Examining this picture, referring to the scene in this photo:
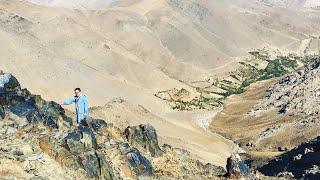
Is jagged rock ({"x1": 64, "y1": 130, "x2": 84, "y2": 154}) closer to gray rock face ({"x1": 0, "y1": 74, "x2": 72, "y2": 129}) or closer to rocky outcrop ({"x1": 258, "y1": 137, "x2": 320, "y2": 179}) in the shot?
gray rock face ({"x1": 0, "y1": 74, "x2": 72, "y2": 129})

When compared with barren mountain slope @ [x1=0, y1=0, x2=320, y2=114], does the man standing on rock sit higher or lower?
lower

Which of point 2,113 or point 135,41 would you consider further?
point 135,41

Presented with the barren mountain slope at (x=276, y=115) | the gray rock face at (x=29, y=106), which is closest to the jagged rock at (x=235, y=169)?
the gray rock face at (x=29, y=106)

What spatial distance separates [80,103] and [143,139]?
4.46m

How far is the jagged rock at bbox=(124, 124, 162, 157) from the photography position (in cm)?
2397

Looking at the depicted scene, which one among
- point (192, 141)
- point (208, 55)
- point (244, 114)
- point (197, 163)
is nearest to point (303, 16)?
point (208, 55)

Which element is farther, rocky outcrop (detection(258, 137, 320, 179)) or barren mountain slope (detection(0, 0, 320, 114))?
barren mountain slope (detection(0, 0, 320, 114))

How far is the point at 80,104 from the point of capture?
20.6 metres

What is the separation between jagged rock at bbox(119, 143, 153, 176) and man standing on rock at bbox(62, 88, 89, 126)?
1.53 m

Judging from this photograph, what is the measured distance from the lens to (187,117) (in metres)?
67.0

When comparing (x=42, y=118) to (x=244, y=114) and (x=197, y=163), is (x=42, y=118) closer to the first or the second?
(x=197, y=163)

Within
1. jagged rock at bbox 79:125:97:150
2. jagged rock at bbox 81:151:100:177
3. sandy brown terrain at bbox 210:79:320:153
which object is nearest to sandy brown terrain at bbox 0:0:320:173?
sandy brown terrain at bbox 210:79:320:153

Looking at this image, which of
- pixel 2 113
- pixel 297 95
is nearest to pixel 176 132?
pixel 297 95

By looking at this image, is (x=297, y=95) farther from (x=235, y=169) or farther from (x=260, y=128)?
(x=235, y=169)
